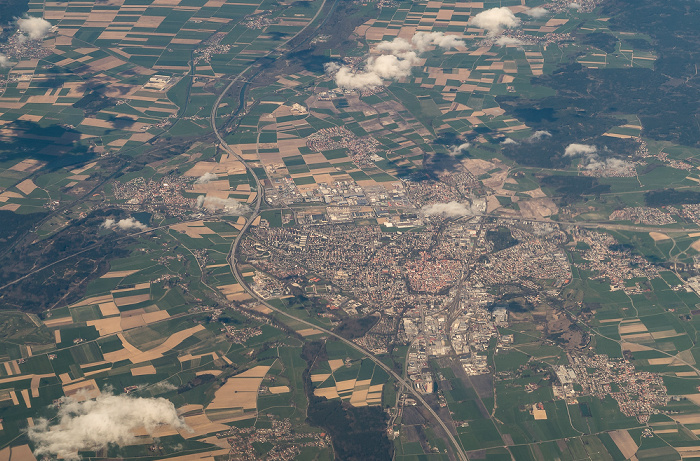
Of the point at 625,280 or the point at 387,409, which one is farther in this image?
the point at 625,280

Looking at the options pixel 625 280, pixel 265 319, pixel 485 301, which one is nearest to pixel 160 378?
pixel 265 319

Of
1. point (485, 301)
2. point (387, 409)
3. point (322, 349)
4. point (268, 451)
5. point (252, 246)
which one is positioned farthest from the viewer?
point (252, 246)

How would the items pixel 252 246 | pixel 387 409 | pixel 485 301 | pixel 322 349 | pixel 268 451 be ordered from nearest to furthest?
1. pixel 268 451
2. pixel 387 409
3. pixel 322 349
4. pixel 485 301
5. pixel 252 246

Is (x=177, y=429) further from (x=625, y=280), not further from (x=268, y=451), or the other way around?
(x=625, y=280)

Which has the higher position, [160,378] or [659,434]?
[160,378]

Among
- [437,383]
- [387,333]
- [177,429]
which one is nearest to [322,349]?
[387,333]

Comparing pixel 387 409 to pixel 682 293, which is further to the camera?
pixel 682 293

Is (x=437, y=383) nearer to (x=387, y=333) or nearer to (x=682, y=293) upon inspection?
(x=387, y=333)

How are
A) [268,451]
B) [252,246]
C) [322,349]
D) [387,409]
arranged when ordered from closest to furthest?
[268,451] → [387,409] → [322,349] → [252,246]

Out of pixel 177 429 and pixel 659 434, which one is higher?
pixel 177 429
